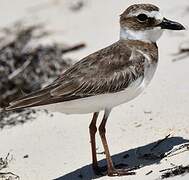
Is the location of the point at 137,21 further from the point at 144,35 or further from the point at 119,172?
the point at 119,172

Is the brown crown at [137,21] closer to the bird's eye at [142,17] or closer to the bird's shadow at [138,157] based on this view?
the bird's eye at [142,17]

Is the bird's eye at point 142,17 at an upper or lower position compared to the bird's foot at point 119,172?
upper

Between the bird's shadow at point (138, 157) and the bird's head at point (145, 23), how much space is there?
0.97 metres

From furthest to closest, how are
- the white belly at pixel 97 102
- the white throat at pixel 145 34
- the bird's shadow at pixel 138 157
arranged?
the white throat at pixel 145 34, the bird's shadow at pixel 138 157, the white belly at pixel 97 102

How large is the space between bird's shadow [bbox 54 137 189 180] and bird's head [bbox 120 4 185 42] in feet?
3.17

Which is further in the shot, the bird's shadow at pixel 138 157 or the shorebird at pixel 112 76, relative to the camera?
the bird's shadow at pixel 138 157

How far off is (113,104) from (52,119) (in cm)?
164

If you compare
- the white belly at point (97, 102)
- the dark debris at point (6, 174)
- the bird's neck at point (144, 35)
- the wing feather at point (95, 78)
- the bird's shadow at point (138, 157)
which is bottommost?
the bird's shadow at point (138, 157)

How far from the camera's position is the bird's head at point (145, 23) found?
651cm

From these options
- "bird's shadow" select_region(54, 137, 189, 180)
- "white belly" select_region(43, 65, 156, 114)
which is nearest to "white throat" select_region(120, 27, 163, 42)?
"white belly" select_region(43, 65, 156, 114)

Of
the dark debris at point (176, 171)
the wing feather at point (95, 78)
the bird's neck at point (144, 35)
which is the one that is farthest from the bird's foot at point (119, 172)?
the bird's neck at point (144, 35)

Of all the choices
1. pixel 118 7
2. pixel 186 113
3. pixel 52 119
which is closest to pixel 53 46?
pixel 118 7

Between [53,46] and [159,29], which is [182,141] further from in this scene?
[53,46]

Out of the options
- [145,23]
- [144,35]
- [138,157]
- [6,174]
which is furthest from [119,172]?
[145,23]
